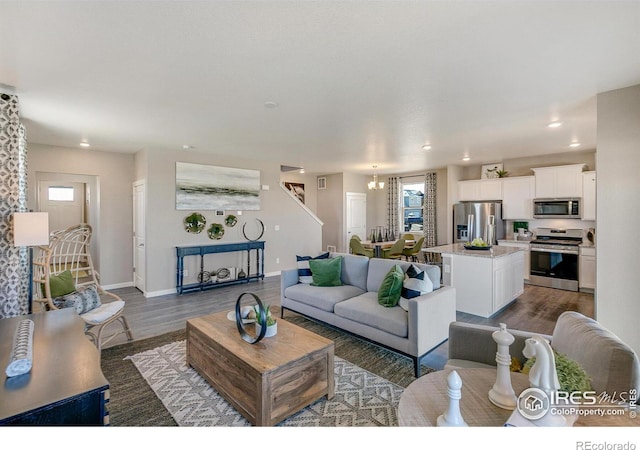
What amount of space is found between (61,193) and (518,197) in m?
10.7

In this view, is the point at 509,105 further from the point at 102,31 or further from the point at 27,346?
the point at 27,346

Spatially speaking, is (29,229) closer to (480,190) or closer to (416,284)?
(416,284)

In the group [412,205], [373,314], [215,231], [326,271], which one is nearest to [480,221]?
[412,205]

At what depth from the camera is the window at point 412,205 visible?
8.91 meters

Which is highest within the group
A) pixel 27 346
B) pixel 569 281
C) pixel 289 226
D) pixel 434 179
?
pixel 434 179

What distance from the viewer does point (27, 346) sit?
62.2 inches

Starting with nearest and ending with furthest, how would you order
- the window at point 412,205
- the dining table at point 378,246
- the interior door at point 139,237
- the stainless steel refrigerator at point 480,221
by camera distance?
the interior door at point 139,237, the stainless steel refrigerator at point 480,221, the dining table at point 378,246, the window at point 412,205

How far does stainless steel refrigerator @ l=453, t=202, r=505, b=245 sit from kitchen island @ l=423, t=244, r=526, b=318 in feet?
6.19

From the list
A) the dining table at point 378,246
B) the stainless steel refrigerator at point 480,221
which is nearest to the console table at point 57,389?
the dining table at point 378,246

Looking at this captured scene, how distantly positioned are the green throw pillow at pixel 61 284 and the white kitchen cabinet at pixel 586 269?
24.9ft

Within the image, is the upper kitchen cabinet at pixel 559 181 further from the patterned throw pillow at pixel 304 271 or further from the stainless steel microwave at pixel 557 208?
the patterned throw pillow at pixel 304 271

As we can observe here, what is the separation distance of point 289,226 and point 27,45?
216 inches

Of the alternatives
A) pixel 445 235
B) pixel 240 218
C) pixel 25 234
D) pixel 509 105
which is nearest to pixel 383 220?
pixel 445 235

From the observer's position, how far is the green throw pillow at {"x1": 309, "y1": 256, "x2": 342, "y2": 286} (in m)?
4.00
